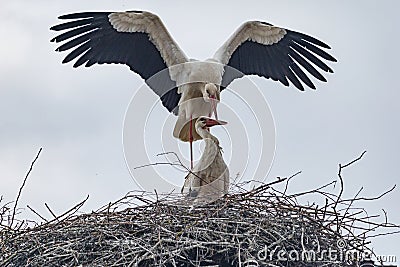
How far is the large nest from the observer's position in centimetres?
381

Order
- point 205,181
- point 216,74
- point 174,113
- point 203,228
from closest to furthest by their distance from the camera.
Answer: point 203,228 < point 205,181 < point 216,74 < point 174,113

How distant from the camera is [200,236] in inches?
152

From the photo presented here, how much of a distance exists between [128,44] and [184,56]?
0.45 m

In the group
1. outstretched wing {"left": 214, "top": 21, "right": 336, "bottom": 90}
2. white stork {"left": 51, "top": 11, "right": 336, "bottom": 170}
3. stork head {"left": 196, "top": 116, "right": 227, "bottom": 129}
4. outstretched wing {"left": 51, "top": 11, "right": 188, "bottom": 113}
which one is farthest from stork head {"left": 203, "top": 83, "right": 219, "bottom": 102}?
outstretched wing {"left": 214, "top": 21, "right": 336, "bottom": 90}

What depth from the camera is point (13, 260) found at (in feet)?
13.4

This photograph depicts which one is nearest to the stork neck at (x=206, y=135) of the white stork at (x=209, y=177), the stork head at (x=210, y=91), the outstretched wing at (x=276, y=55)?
the white stork at (x=209, y=177)

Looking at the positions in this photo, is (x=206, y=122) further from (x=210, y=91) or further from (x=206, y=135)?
(x=210, y=91)

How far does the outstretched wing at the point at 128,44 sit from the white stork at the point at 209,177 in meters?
1.02

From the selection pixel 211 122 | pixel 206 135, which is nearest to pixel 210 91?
pixel 211 122

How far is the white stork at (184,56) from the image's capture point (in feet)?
18.4

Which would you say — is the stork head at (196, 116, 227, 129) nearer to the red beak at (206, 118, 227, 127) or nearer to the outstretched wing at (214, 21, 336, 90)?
the red beak at (206, 118, 227, 127)

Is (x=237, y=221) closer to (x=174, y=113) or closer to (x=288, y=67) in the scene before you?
(x=174, y=113)

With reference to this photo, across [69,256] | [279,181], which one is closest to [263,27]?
[279,181]

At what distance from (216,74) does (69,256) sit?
201 cm
